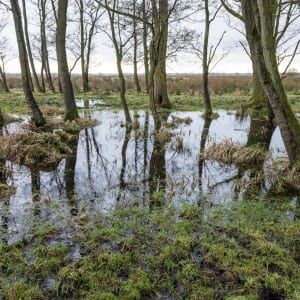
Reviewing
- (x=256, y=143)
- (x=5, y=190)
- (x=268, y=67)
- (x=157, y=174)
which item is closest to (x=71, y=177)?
(x=5, y=190)

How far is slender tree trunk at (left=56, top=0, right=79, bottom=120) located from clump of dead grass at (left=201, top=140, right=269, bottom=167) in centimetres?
634

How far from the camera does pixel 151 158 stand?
27.3 feet

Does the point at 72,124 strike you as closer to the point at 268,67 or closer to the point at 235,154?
the point at 235,154

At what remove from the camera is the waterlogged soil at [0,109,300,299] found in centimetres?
333

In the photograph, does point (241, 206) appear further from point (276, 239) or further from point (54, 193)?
point (54, 193)

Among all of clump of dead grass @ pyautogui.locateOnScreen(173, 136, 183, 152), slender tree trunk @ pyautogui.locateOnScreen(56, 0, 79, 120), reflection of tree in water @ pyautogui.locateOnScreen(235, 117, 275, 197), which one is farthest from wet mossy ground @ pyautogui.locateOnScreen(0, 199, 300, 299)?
slender tree trunk @ pyautogui.locateOnScreen(56, 0, 79, 120)

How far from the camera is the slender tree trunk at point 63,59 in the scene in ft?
38.9

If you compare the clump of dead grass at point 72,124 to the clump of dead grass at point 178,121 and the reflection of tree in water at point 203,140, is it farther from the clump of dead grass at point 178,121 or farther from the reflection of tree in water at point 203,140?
the reflection of tree in water at point 203,140

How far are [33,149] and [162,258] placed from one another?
5.20 meters

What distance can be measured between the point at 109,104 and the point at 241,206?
15.2 m

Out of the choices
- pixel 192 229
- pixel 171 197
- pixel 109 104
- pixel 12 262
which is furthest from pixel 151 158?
pixel 109 104

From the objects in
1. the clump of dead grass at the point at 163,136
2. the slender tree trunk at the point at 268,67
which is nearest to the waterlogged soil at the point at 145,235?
the slender tree trunk at the point at 268,67

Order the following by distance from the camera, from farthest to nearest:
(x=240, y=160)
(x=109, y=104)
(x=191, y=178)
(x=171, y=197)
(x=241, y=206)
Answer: (x=109, y=104), (x=240, y=160), (x=191, y=178), (x=171, y=197), (x=241, y=206)

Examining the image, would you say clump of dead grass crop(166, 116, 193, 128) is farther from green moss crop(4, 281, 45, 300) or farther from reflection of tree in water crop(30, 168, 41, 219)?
green moss crop(4, 281, 45, 300)
